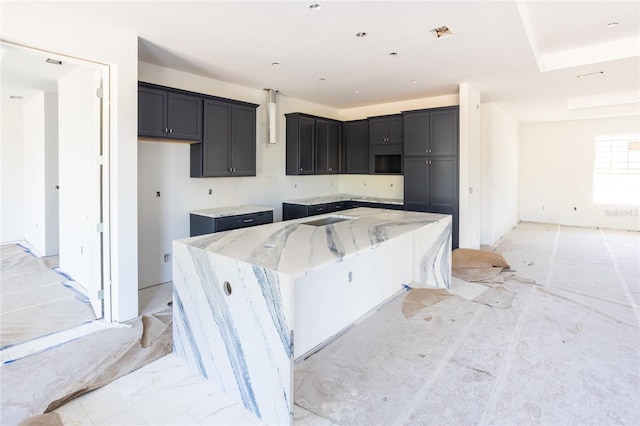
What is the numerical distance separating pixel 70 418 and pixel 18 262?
14.6ft

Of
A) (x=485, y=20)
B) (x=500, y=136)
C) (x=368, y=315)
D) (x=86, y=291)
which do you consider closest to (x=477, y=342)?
(x=368, y=315)

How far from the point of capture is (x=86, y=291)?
164 inches

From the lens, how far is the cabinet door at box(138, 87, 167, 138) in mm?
3934

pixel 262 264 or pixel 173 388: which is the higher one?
pixel 262 264

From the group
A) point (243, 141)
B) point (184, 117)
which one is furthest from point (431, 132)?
point (184, 117)

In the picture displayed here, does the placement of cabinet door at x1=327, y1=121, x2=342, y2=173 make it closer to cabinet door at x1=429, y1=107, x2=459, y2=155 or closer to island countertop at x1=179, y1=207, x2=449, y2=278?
cabinet door at x1=429, y1=107, x2=459, y2=155

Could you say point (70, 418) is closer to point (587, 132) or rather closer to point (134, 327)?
point (134, 327)

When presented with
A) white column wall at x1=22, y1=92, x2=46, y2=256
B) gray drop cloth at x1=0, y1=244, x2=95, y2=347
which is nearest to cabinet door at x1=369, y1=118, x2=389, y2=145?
gray drop cloth at x1=0, y1=244, x2=95, y2=347

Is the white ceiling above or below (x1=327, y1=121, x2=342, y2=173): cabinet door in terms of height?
above

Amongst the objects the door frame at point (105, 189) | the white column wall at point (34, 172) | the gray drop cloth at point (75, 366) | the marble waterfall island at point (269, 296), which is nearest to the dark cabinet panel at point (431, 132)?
the marble waterfall island at point (269, 296)

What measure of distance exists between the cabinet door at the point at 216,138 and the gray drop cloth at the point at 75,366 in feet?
7.04

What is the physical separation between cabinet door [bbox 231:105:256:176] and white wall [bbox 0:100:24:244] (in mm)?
4639

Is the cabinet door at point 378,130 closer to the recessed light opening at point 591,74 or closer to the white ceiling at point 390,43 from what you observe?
the white ceiling at point 390,43

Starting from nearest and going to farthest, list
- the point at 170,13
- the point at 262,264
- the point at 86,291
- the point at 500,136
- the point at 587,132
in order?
the point at 262,264 → the point at 170,13 → the point at 86,291 → the point at 500,136 → the point at 587,132
